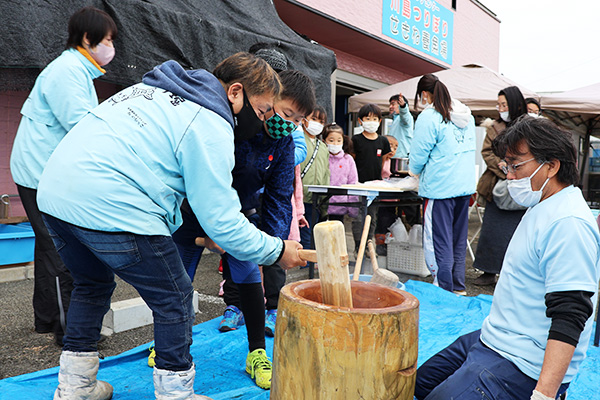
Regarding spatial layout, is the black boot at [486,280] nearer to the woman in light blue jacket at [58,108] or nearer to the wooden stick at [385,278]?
the wooden stick at [385,278]

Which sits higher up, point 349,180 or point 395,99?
point 395,99

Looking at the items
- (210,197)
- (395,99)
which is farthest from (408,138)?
(210,197)

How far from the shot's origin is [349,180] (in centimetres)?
532

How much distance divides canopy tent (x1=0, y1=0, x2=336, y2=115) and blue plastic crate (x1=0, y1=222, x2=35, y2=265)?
139cm

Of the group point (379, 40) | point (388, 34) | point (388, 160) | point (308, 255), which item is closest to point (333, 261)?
point (308, 255)

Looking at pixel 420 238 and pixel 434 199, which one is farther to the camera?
pixel 420 238

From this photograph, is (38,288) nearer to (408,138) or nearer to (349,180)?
(349,180)

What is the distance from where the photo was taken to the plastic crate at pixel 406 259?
5.20 metres

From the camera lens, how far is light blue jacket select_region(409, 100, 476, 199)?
4117 millimetres

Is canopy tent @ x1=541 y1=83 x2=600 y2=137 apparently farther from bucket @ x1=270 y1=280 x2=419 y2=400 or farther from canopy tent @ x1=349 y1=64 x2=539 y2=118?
bucket @ x1=270 y1=280 x2=419 y2=400

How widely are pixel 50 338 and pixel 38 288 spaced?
341 millimetres

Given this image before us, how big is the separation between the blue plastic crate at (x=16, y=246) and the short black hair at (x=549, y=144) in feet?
13.9

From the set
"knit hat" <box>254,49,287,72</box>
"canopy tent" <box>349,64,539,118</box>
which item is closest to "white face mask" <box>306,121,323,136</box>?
"knit hat" <box>254,49,287,72</box>

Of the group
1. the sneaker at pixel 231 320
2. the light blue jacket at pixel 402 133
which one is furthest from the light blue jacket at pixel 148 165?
the light blue jacket at pixel 402 133
